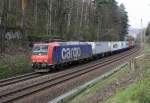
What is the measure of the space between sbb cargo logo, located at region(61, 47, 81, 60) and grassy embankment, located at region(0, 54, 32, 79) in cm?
326

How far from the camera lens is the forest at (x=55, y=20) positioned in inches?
1624

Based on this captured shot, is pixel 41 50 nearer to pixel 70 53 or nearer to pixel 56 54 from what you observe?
pixel 56 54

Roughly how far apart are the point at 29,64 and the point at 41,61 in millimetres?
2097

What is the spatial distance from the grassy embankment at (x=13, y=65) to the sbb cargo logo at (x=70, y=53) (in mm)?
3255

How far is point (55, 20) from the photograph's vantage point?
63.5m

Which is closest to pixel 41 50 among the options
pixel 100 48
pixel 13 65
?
pixel 13 65

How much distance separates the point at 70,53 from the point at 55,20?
94.3ft

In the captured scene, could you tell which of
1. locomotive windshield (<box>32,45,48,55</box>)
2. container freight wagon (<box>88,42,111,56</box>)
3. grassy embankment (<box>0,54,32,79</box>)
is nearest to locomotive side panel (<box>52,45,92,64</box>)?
locomotive windshield (<box>32,45,48,55</box>)

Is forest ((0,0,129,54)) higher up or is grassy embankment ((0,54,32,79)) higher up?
forest ((0,0,129,54))

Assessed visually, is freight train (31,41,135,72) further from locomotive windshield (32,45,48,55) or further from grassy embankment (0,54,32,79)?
grassy embankment (0,54,32,79)

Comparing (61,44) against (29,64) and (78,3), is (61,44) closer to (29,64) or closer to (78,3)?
(29,64)

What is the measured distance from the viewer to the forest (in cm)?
4125

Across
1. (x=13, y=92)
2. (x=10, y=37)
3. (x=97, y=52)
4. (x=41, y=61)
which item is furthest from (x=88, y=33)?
(x=13, y=92)

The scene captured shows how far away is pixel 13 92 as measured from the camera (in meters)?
19.0
